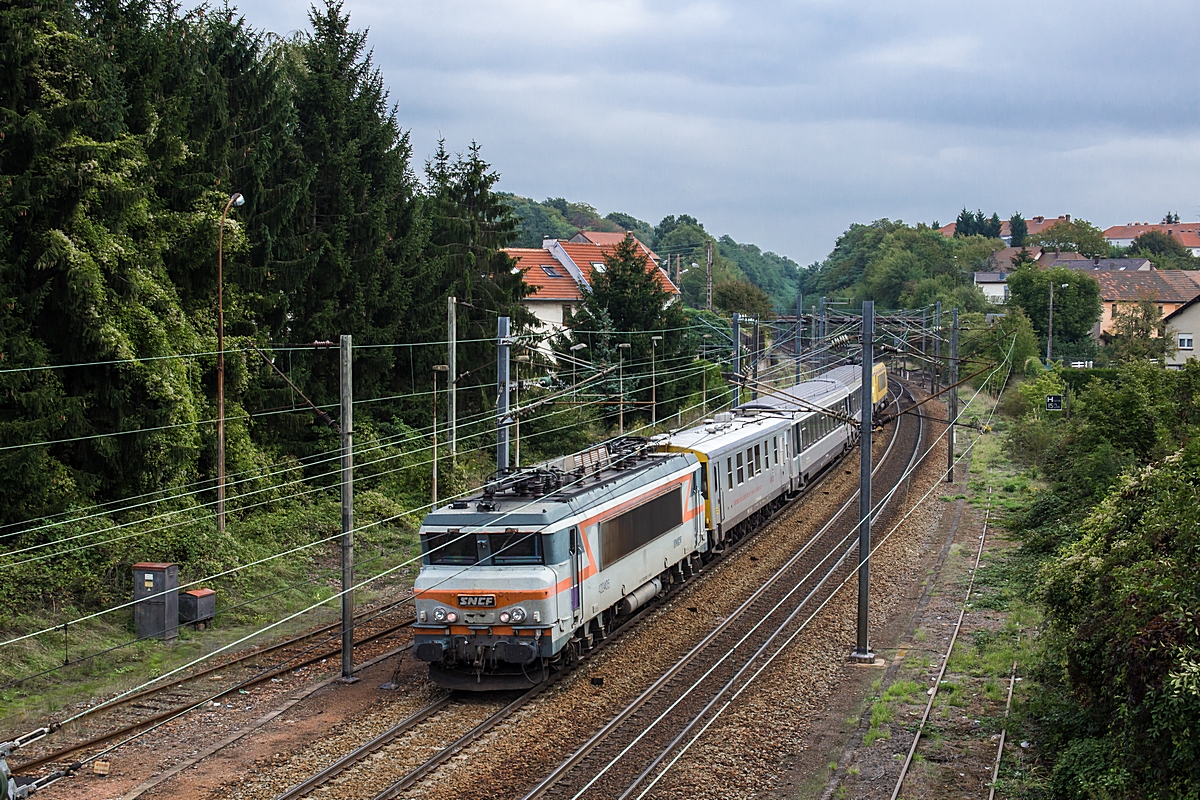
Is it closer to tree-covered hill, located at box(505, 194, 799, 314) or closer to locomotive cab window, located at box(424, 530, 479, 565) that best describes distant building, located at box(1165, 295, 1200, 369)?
tree-covered hill, located at box(505, 194, 799, 314)

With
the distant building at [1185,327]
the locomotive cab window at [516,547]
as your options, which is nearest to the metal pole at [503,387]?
the locomotive cab window at [516,547]

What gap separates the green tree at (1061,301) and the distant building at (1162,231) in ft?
368

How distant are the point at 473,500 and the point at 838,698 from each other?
6429 millimetres

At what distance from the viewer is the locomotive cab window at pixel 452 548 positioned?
16.0 metres

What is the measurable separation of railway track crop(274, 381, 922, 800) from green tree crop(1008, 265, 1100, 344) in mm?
66087

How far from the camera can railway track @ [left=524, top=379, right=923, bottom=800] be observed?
13.3m

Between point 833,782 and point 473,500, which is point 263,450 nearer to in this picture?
point 473,500

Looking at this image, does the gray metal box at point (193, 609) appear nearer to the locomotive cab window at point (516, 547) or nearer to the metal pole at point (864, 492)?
the locomotive cab window at point (516, 547)

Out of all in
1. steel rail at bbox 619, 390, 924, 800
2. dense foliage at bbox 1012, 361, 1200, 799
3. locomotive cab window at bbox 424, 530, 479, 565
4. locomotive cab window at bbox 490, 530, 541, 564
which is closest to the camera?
dense foliage at bbox 1012, 361, 1200, 799

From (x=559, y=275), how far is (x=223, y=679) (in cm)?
4663

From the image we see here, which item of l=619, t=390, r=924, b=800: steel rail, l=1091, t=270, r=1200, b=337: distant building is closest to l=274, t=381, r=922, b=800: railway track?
l=619, t=390, r=924, b=800: steel rail

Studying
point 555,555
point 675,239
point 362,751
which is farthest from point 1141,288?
point 362,751

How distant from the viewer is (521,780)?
13.2 metres

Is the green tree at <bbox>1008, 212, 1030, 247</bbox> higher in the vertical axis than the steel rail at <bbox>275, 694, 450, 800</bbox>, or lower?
higher
